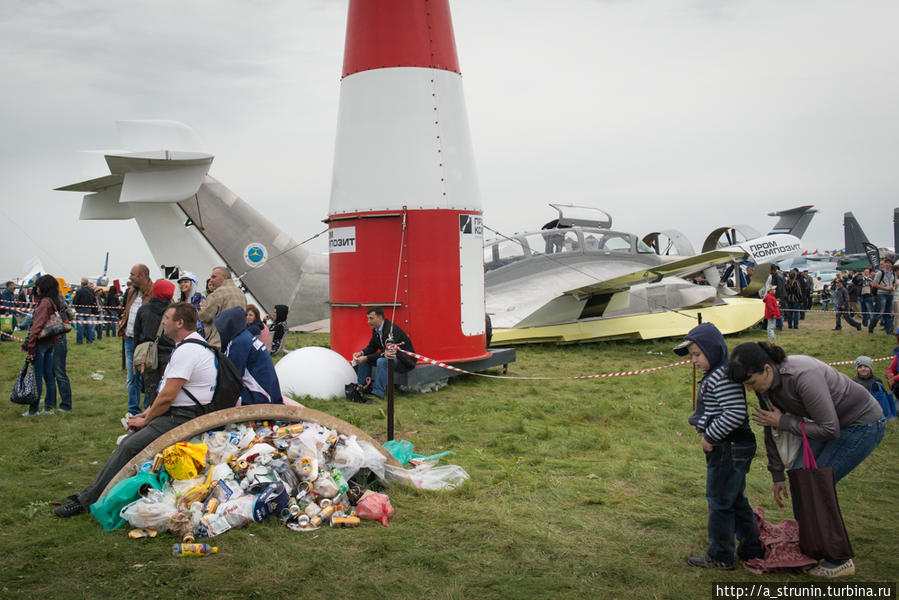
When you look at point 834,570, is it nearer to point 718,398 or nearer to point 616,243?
point 718,398

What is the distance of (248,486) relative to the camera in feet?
13.9

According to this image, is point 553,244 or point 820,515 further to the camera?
point 553,244

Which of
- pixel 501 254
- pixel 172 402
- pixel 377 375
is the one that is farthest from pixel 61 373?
pixel 501 254

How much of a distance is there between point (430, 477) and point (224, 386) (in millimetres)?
1699

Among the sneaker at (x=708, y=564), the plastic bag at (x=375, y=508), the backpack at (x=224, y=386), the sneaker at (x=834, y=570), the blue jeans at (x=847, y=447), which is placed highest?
the backpack at (x=224, y=386)

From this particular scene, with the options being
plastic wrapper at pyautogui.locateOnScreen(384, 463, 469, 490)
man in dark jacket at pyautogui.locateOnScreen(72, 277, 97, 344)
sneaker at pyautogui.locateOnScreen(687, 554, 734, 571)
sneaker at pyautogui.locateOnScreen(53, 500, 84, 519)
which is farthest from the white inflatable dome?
man in dark jacket at pyautogui.locateOnScreen(72, 277, 97, 344)

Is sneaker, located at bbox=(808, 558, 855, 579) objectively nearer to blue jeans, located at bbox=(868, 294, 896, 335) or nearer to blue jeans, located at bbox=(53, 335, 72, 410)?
blue jeans, located at bbox=(53, 335, 72, 410)

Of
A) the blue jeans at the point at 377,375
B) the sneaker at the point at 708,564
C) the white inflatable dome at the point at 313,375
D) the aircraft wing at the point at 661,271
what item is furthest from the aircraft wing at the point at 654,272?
the sneaker at the point at 708,564

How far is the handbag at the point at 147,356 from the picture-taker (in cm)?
577

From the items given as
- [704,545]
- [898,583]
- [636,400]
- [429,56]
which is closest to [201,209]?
[429,56]

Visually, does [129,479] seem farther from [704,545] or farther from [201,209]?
[201,209]

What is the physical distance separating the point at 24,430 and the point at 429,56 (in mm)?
6688

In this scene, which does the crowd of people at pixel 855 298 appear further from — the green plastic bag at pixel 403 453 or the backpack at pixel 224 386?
the backpack at pixel 224 386

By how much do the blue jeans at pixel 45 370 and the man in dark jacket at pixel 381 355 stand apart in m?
Answer: 3.63
